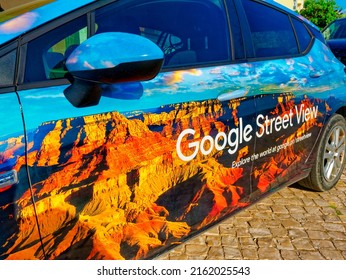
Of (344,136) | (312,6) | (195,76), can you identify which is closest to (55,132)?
(195,76)

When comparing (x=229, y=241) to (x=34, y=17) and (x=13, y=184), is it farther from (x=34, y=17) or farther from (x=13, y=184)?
(x=34, y=17)

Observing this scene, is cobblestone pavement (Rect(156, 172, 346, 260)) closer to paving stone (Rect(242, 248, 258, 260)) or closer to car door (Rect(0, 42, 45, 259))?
paving stone (Rect(242, 248, 258, 260))

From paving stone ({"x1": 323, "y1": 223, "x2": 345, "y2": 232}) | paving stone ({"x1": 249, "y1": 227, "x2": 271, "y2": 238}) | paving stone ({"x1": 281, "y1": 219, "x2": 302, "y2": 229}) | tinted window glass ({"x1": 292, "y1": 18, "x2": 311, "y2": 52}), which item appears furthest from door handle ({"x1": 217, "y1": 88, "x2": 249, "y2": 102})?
paving stone ({"x1": 323, "y1": 223, "x2": 345, "y2": 232})

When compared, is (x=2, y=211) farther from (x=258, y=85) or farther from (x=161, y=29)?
(x=258, y=85)

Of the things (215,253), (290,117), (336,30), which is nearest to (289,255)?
(215,253)

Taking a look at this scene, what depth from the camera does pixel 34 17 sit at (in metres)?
1.69

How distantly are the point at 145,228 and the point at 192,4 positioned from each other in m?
1.32

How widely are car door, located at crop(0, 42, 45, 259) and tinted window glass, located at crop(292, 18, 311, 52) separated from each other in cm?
233

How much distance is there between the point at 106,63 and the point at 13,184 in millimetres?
577

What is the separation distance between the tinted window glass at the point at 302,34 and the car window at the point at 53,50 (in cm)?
194

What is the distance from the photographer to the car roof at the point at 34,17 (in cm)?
160

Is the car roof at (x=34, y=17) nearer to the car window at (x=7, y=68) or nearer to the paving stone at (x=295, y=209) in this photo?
the car window at (x=7, y=68)

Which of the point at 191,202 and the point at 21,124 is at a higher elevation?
the point at 21,124

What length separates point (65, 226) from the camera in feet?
5.25
